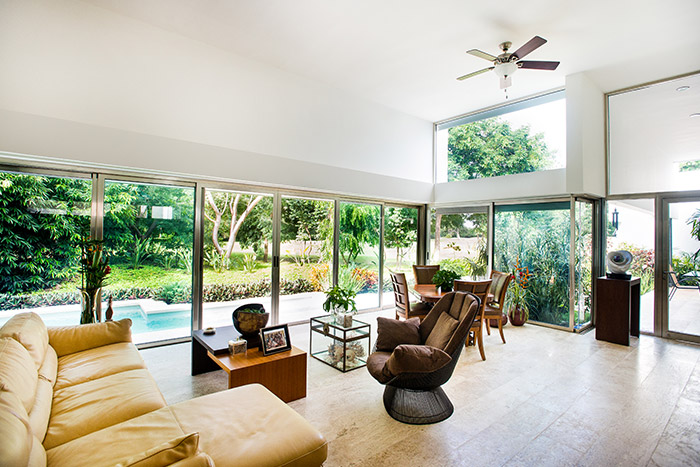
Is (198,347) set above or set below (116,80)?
below

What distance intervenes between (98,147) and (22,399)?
104 inches

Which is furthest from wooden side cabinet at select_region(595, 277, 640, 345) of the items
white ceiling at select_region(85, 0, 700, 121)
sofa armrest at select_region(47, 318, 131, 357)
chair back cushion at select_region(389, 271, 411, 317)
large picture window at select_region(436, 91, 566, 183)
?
sofa armrest at select_region(47, 318, 131, 357)

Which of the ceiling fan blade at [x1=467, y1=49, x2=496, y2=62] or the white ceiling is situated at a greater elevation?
the white ceiling

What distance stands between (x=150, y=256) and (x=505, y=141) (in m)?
5.77

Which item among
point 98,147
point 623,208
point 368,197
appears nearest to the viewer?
point 98,147

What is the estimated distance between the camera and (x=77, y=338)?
9.48 feet

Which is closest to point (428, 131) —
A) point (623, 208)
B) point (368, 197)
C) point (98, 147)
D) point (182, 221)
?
point (368, 197)

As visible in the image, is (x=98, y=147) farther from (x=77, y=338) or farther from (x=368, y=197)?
(x=368, y=197)

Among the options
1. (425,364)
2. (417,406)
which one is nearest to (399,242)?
(417,406)

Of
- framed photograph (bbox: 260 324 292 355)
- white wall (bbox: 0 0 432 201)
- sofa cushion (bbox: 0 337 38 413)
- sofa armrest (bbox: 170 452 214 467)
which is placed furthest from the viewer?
white wall (bbox: 0 0 432 201)

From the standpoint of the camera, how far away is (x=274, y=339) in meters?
2.99

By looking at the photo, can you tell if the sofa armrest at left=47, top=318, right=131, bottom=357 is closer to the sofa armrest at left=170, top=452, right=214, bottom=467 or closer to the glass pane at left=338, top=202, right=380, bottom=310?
the sofa armrest at left=170, top=452, right=214, bottom=467

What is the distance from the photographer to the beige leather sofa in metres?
1.25

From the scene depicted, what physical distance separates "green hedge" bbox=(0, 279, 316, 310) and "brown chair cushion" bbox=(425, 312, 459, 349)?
2.77 meters
